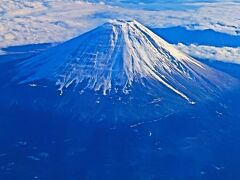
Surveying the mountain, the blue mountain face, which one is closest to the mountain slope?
the mountain

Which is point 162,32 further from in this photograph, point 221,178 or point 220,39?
point 221,178

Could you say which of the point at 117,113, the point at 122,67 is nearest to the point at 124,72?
the point at 122,67

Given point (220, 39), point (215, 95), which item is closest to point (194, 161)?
point (215, 95)

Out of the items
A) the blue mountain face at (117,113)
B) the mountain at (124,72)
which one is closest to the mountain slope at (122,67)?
the mountain at (124,72)

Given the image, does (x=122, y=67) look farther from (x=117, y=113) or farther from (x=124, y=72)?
(x=117, y=113)

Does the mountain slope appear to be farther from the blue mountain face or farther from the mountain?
the blue mountain face

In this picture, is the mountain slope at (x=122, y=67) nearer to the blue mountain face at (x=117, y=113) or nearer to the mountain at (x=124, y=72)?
the mountain at (x=124, y=72)

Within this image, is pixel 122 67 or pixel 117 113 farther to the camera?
pixel 122 67
